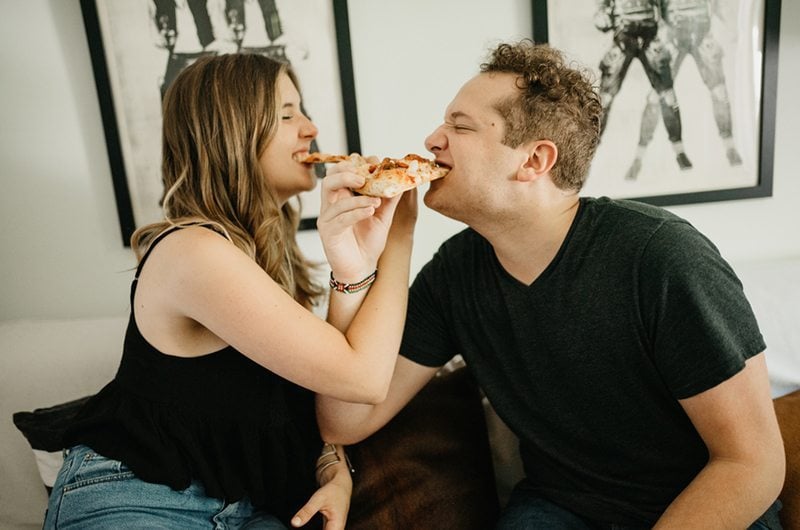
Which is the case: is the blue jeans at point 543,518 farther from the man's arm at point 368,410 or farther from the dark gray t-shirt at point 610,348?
the man's arm at point 368,410

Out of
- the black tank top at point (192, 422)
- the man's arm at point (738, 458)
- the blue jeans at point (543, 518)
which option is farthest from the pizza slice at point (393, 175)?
the blue jeans at point (543, 518)

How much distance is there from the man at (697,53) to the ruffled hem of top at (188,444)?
1.69m

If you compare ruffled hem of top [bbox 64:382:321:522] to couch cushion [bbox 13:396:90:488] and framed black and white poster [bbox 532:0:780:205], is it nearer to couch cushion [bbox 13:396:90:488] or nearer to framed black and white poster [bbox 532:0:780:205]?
couch cushion [bbox 13:396:90:488]

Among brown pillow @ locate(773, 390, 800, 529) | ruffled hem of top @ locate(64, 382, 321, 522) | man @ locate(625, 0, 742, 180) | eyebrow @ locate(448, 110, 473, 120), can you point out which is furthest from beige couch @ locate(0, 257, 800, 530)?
eyebrow @ locate(448, 110, 473, 120)

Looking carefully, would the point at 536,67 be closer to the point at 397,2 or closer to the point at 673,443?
the point at 397,2

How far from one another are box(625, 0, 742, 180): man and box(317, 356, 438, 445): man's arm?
125 cm

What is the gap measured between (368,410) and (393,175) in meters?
0.66

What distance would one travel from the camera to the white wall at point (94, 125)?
1.93 m

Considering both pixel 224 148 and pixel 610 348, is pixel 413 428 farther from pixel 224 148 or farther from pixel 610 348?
pixel 224 148

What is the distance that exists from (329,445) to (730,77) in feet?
6.38

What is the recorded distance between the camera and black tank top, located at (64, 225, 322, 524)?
1.32 metres

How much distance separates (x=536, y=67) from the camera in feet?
4.71

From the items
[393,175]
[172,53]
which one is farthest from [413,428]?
[172,53]

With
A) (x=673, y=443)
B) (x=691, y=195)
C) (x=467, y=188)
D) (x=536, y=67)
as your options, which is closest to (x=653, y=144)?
(x=691, y=195)
